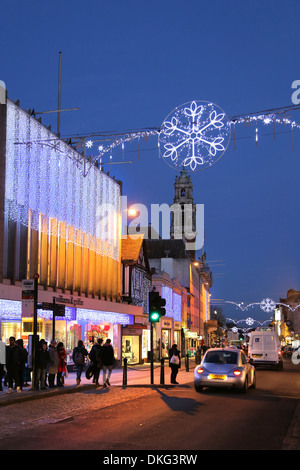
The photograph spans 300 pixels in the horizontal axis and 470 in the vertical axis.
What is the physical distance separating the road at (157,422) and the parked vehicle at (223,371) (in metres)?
0.39

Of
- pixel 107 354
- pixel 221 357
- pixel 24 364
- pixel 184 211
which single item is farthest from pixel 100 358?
pixel 184 211

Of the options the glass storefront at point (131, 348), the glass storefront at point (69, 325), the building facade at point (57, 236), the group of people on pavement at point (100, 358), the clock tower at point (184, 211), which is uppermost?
the clock tower at point (184, 211)

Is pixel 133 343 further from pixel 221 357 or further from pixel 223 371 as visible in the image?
pixel 223 371

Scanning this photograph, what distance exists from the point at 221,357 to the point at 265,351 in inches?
697

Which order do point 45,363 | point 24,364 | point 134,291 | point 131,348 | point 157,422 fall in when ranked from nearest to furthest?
point 157,422 → point 24,364 → point 45,363 → point 131,348 → point 134,291

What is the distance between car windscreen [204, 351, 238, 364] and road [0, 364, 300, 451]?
1.11m

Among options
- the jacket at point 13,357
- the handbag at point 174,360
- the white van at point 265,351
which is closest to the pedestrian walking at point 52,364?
the jacket at point 13,357

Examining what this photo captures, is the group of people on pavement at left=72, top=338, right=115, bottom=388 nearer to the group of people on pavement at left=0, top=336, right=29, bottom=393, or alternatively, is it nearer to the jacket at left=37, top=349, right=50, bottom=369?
the jacket at left=37, top=349, right=50, bottom=369

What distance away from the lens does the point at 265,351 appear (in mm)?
37094

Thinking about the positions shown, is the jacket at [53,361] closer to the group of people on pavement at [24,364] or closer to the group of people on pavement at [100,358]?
the group of people on pavement at [24,364]

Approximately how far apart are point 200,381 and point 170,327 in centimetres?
3595

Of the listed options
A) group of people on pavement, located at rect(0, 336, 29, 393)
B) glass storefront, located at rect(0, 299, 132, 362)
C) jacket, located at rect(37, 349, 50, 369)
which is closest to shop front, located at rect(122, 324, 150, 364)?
glass storefront, located at rect(0, 299, 132, 362)

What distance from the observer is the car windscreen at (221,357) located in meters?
20.2
